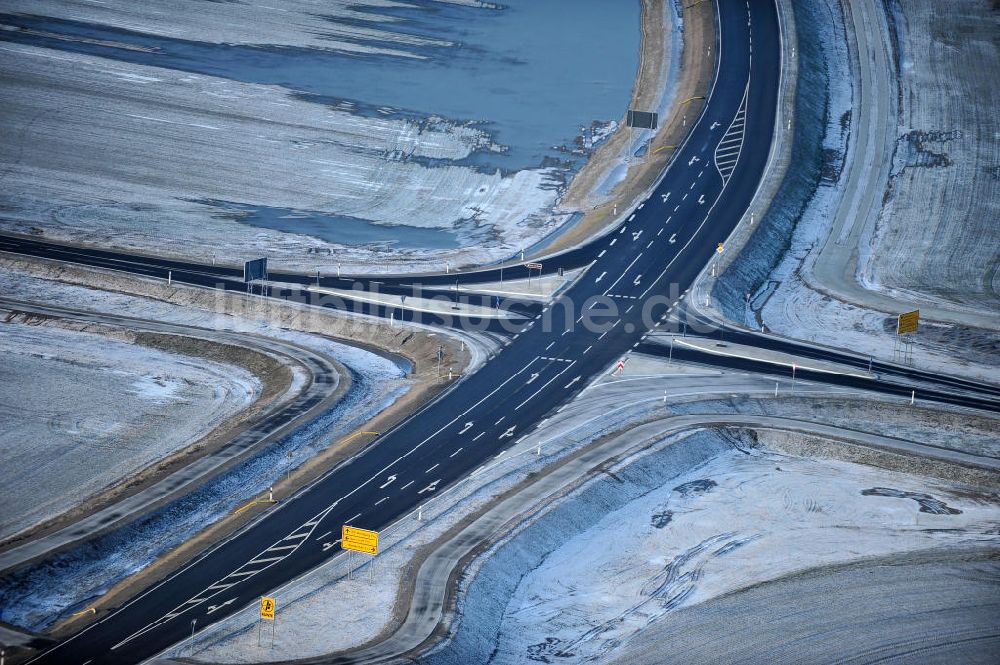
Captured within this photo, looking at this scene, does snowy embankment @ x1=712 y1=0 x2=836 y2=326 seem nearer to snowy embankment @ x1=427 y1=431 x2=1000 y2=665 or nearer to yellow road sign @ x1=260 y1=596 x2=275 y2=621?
snowy embankment @ x1=427 y1=431 x2=1000 y2=665

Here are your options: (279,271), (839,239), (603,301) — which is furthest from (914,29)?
(279,271)

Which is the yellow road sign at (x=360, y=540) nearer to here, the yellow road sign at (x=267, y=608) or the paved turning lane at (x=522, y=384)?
the paved turning lane at (x=522, y=384)

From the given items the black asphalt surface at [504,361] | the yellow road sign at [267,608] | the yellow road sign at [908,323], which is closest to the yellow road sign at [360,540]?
the black asphalt surface at [504,361]

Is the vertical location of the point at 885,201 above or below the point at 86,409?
above

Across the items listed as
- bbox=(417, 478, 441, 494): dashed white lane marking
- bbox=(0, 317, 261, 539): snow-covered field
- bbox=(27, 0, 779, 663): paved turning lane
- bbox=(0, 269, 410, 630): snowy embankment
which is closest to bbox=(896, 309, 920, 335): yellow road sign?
bbox=(27, 0, 779, 663): paved turning lane

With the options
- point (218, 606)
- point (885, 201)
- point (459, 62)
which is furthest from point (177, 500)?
point (459, 62)

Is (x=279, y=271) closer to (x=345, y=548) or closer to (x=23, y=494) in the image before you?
(x=23, y=494)

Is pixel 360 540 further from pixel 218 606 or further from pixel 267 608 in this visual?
pixel 218 606
